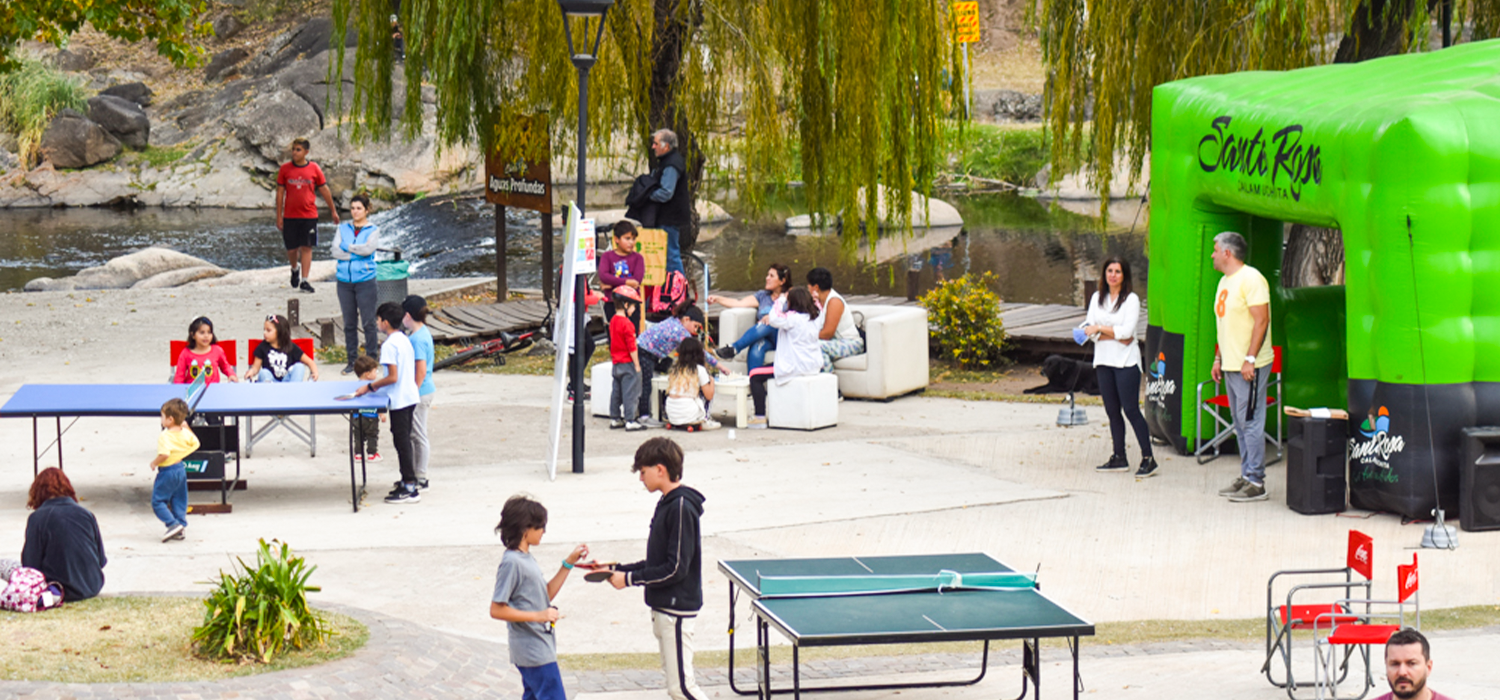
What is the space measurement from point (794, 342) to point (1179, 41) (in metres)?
4.74

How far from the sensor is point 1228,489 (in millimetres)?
10672

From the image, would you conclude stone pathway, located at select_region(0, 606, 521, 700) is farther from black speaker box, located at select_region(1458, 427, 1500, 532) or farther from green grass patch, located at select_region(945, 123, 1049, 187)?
green grass patch, located at select_region(945, 123, 1049, 187)

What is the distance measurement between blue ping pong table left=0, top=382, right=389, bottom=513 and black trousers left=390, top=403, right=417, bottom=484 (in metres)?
0.18

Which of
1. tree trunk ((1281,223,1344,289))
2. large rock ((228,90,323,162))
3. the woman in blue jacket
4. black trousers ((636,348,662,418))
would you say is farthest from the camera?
large rock ((228,90,323,162))

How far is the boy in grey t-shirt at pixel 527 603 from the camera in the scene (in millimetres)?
5801

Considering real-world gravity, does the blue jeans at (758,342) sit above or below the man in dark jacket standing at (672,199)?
below

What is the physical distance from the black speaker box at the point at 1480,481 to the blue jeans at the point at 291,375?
8.89 meters

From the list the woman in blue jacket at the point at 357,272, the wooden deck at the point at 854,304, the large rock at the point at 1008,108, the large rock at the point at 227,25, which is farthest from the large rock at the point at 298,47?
the woman in blue jacket at the point at 357,272

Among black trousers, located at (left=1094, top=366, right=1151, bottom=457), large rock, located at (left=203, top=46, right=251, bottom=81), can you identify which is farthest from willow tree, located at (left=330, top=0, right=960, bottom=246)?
large rock, located at (left=203, top=46, right=251, bottom=81)

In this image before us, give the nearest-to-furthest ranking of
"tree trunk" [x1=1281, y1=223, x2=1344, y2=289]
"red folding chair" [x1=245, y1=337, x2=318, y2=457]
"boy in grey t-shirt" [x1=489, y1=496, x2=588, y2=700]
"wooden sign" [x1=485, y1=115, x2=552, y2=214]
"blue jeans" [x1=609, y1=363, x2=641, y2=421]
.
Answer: "boy in grey t-shirt" [x1=489, y1=496, x2=588, y2=700] → "red folding chair" [x1=245, y1=337, x2=318, y2=457] → "blue jeans" [x1=609, y1=363, x2=641, y2=421] → "tree trunk" [x1=1281, y1=223, x2=1344, y2=289] → "wooden sign" [x1=485, y1=115, x2=552, y2=214]

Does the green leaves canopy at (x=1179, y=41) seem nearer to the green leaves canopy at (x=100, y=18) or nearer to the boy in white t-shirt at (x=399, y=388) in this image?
the boy in white t-shirt at (x=399, y=388)

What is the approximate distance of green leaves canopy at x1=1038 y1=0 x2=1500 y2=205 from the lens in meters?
14.1

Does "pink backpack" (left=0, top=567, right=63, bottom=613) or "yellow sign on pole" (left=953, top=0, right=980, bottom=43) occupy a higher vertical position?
"yellow sign on pole" (left=953, top=0, right=980, bottom=43)

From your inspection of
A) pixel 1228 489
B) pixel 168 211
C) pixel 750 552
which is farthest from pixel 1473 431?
pixel 168 211
